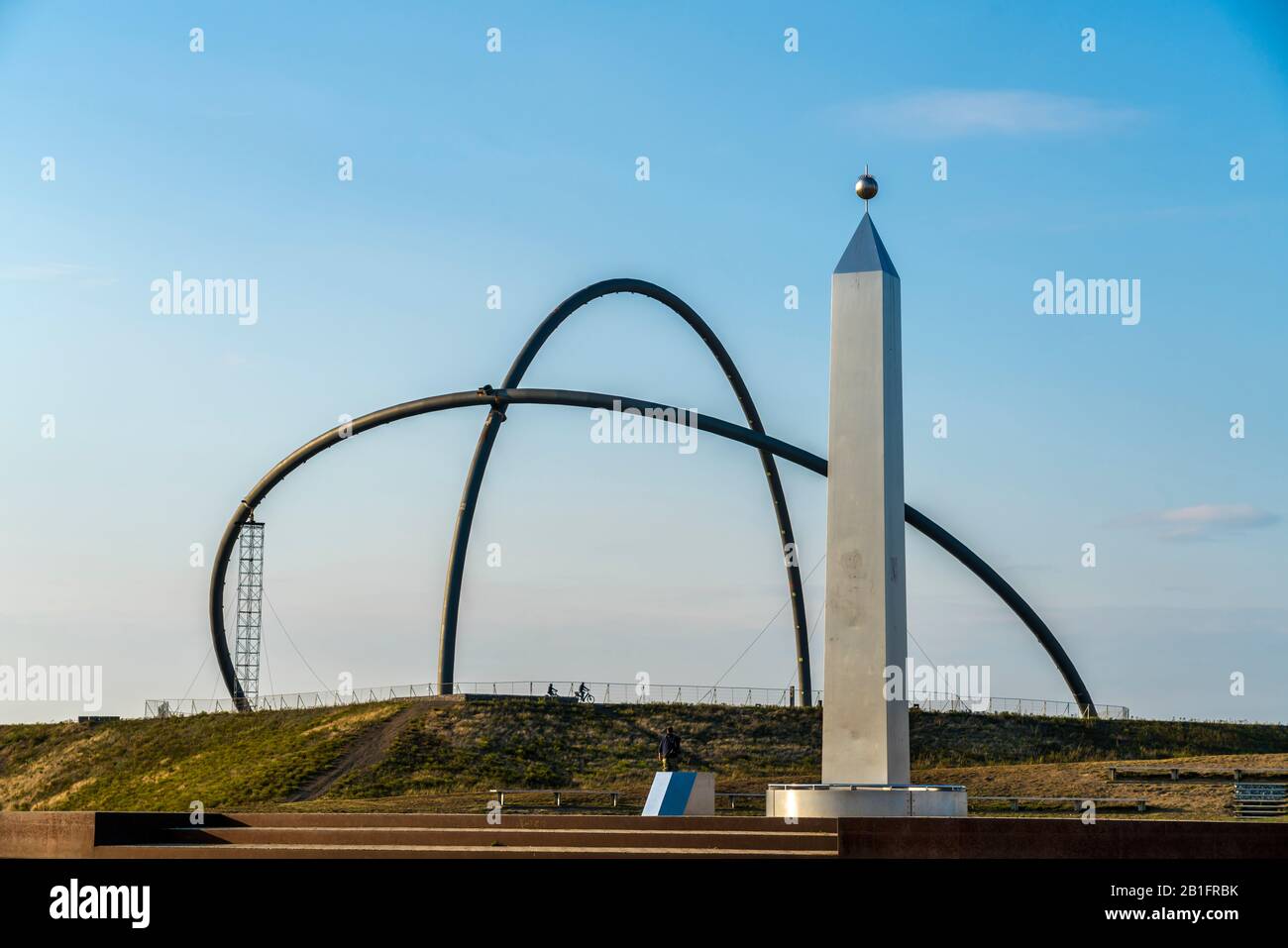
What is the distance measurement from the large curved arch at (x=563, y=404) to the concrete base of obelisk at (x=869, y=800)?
24.4 m

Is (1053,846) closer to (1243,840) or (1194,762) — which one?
(1243,840)

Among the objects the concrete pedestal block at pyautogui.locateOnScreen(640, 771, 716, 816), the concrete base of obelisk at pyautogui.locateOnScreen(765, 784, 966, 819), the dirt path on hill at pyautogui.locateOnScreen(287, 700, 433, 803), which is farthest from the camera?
the dirt path on hill at pyautogui.locateOnScreen(287, 700, 433, 803)

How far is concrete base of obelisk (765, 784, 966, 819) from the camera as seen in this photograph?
839 inches

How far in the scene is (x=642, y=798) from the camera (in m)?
36.1

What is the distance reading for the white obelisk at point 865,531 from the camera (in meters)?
21.7

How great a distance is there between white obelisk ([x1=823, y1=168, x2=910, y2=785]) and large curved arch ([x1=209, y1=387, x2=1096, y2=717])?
23157 millimetres

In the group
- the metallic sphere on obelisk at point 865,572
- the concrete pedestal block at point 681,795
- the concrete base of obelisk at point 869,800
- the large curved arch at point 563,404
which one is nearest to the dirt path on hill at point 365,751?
the large curved arch at point 563,404

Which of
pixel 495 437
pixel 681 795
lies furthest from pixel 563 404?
pixel 681 795

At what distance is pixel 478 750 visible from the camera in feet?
142

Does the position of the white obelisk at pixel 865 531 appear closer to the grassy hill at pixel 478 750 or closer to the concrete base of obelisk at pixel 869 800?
the concrete base of obelisk at pixel 869 800

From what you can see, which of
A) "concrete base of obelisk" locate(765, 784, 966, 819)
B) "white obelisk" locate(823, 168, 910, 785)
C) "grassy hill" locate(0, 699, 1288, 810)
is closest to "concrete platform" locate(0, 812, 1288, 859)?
"concrete base of obelisk" locate(765, 784, 966, 819)

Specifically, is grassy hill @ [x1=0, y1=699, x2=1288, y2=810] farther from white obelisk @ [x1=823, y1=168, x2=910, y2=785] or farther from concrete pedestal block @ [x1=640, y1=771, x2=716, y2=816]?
white obelisk @ [x1=823, y1=168, x2=910, y2=785]

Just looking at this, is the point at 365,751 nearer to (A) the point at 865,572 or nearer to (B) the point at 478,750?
(B) the point at 478,750
